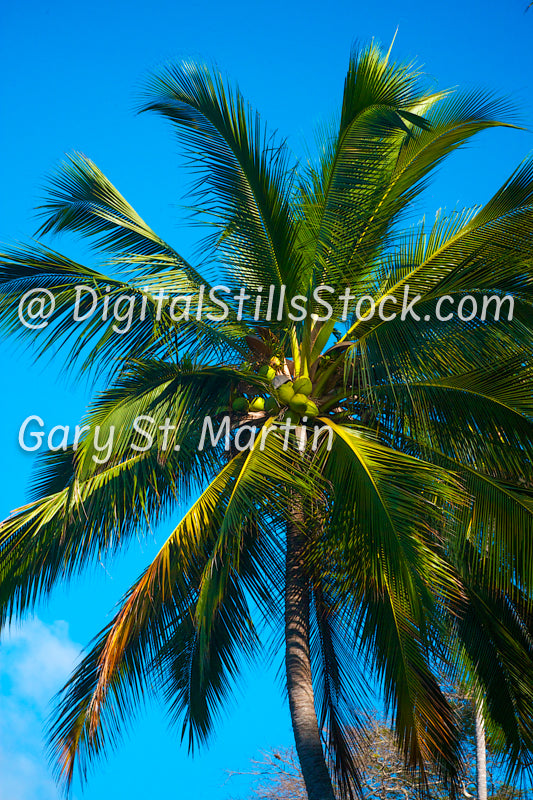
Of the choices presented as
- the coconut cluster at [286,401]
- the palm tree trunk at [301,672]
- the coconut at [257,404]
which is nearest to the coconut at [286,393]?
the coconut cluster at [286,401]

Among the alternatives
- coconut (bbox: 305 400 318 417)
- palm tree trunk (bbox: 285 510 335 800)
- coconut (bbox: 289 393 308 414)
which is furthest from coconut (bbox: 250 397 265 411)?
palm tree trunk (bbox: 285 510 335 800)

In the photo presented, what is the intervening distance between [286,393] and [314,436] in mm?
522

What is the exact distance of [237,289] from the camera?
8305 mm

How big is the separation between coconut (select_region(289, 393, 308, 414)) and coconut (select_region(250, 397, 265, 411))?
38cm

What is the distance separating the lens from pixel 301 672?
24.7 feet

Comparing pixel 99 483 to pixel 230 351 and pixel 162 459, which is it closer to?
pixel 162 459

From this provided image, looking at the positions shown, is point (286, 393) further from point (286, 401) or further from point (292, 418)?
point (292, 418)

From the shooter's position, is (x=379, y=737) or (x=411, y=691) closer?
(x=411, y=691)

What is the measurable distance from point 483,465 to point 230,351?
8.83ft

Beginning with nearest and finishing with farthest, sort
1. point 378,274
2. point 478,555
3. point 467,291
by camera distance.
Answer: point 467,291
point 478,555
point 378,274

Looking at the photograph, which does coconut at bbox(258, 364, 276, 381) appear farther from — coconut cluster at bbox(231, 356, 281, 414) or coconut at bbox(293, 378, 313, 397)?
coconut at bbox(293, 378, 313, 397)

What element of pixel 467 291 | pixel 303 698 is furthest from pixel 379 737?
pixel 467 291

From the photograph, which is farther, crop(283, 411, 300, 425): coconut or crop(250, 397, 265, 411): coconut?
crop(250, 397, 265, 411): coconut

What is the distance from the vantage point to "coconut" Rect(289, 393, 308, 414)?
7.61 m
